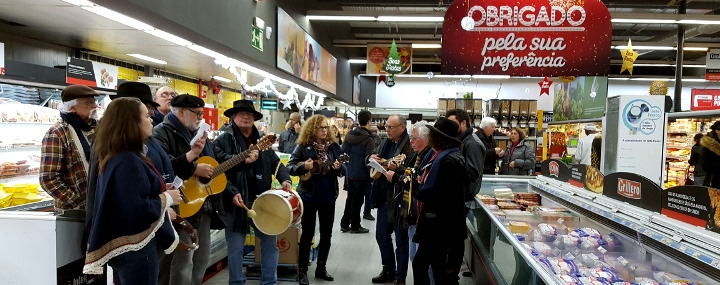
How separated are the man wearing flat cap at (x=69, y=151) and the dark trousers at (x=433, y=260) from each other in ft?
7.27

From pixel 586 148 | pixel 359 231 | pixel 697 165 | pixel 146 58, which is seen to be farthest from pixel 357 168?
pixel 586 148

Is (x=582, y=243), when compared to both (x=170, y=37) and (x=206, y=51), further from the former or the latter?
(x=206, y=51)

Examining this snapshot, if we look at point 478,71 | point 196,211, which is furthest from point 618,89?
point 196,211

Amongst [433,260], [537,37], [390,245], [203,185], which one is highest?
[537,37]

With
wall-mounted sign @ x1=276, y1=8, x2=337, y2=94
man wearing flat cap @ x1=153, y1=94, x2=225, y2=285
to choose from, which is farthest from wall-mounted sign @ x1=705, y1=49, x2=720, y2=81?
man wearing flat cap @ x1=153, y1=94, x2=225, y2=285

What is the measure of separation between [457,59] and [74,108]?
3.60 m

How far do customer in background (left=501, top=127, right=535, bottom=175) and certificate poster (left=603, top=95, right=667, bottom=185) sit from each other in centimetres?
117

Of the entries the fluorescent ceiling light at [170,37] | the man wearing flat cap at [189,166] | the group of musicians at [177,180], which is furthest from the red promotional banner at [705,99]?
the man wearing flat cap at [189,166]

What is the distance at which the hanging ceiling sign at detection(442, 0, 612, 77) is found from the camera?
492cm

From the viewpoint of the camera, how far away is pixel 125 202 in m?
2.33

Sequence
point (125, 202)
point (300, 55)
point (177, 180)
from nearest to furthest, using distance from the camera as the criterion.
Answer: point (125, 202), point (177, 180), point (300, 55)

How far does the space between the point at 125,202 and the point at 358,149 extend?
3757mm

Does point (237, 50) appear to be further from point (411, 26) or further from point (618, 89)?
point (618, 89)

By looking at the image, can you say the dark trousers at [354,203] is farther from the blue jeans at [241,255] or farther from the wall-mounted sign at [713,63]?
the wall-mounted sign at [713,63]
